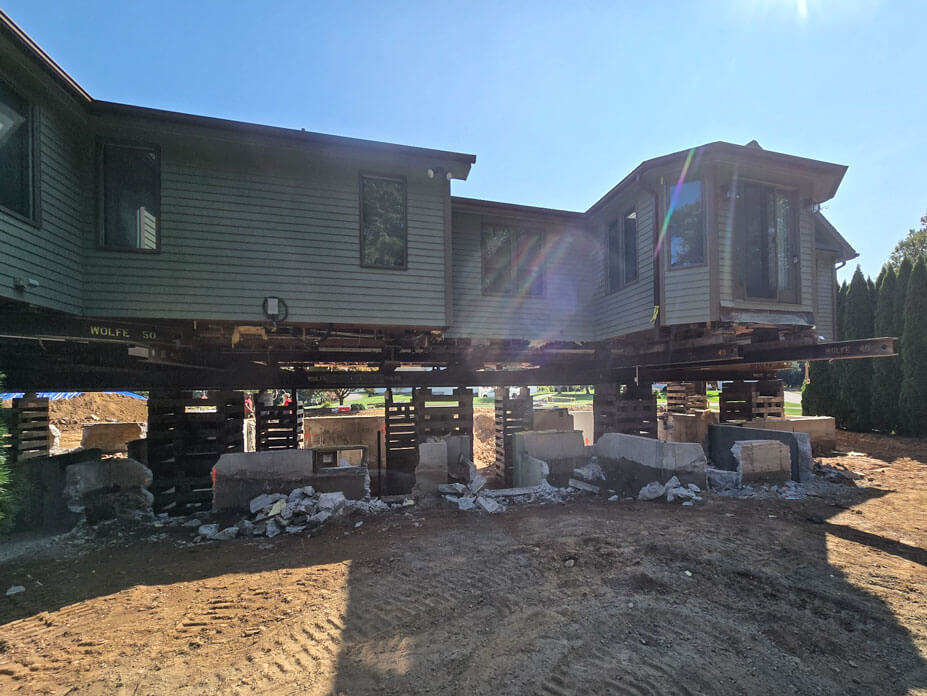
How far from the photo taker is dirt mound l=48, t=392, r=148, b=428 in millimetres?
26438

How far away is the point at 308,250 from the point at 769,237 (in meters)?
9.37

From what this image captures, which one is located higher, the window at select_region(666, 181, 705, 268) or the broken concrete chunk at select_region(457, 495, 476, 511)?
the window at select_region(666, 181, 705, 268)

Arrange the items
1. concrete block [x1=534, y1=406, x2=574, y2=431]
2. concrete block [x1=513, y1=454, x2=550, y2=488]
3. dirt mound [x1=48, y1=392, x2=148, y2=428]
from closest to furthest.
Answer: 1. concrete block [x1=513, y1=454, x2=550, y2=488]
2. concrete block [x1=534, y1=406, x2=574, y2=431]
3. dirt mound [x1=48, y1=392, x2=148, y2=428]

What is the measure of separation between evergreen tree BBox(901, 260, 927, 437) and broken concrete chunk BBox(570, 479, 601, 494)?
17259 mm

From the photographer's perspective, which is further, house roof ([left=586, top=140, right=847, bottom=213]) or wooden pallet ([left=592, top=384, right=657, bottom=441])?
wooden pallet ([left=592, top=384, right=657, bottom=441])

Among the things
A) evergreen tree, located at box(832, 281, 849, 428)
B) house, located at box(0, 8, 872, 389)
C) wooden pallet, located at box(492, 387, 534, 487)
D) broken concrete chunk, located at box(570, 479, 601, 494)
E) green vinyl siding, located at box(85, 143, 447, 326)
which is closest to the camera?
house, located at box(0, 8, 872, 389)

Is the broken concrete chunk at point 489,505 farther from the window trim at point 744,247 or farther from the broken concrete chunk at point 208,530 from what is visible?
the window trim at point 744,247

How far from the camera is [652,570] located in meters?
5.08

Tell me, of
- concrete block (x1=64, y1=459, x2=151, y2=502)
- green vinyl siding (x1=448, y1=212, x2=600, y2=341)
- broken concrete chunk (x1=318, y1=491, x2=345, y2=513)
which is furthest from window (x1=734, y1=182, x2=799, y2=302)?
concrete block (x1=64, y1=459, x2=151, y2=502)

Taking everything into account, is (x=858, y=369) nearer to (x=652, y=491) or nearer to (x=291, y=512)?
(x=652, y=491)

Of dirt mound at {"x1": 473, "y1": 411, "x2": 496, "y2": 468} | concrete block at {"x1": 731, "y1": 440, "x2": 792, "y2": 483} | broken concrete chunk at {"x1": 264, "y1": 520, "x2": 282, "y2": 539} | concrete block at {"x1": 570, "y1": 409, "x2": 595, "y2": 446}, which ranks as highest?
concrete block at {"x1": 731, "y1": 440, "x2": 792, "y2": 483}

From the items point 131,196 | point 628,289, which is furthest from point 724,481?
point 131,196

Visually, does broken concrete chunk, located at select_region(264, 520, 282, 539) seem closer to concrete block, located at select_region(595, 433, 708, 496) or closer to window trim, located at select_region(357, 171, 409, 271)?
window trim, located at select_region(357, 171, 409, 271)

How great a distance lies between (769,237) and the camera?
27.5ft
